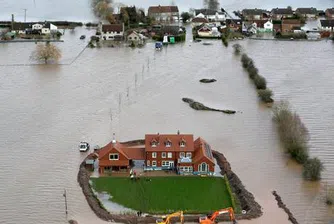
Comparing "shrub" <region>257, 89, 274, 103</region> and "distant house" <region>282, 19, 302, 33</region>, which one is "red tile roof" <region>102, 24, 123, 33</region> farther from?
"shrub" <region>257, 89, 274, 103</region>

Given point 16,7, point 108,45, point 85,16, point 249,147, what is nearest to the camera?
point 249,147

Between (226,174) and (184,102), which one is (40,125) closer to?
(184,102)

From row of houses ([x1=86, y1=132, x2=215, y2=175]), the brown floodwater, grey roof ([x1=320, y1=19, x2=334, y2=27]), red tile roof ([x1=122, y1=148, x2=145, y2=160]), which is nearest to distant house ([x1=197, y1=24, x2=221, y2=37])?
the brown floodwater

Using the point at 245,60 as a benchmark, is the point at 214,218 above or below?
below

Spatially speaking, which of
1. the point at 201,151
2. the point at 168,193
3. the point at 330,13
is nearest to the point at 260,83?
the point at 201,151

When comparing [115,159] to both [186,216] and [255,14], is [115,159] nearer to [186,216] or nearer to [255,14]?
[186,216]

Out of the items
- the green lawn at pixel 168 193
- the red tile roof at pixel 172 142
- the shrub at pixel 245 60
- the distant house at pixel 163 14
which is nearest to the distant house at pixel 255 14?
the distant house at pixel 163 14

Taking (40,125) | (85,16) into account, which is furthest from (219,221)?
(85,16)
